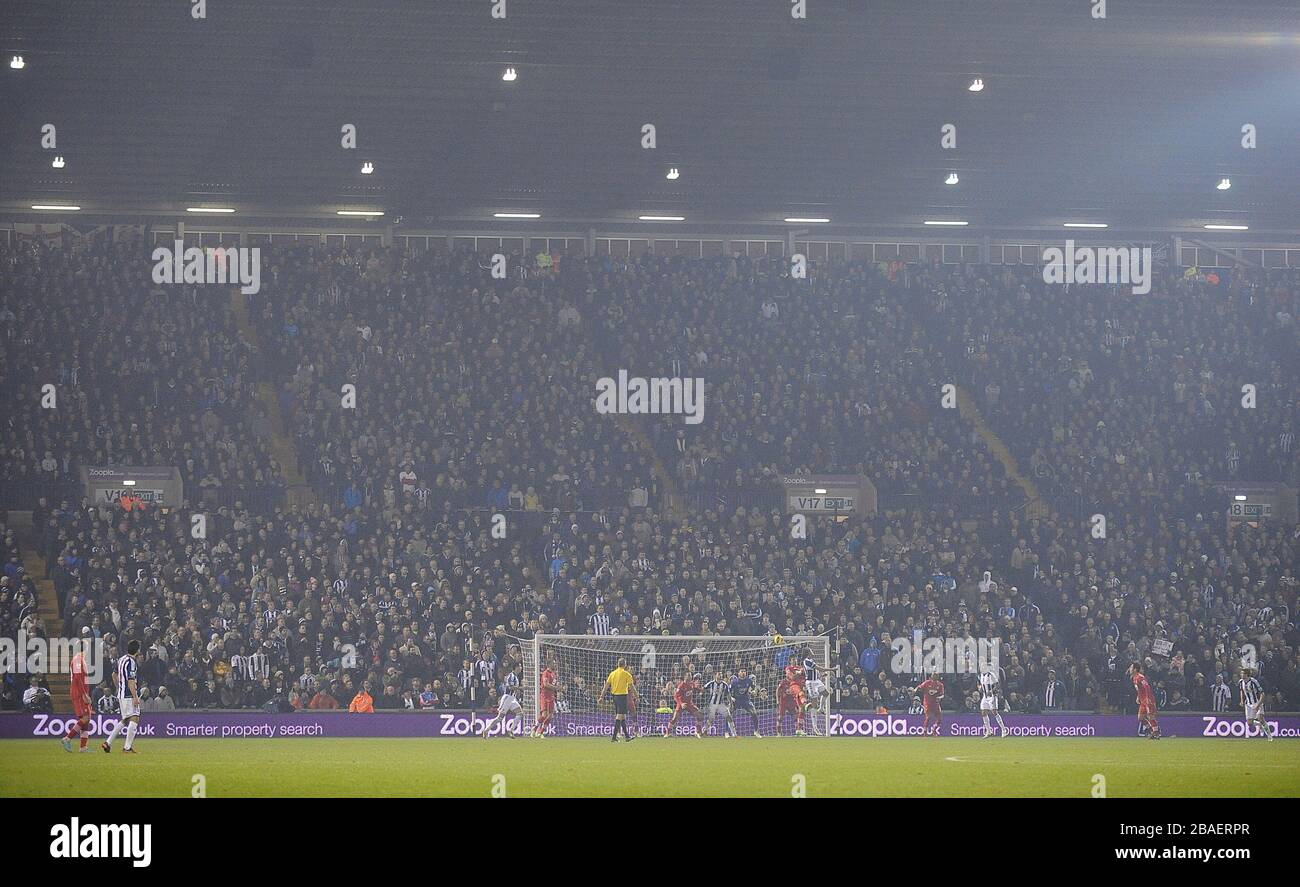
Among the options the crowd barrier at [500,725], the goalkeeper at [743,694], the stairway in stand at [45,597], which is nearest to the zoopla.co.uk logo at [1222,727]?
the crowd barrier at [500,725]

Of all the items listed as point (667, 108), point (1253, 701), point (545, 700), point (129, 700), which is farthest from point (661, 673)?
point (667, 108)

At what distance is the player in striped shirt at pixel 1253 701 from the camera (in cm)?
2914

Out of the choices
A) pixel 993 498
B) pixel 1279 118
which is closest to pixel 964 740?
pixel 993 498

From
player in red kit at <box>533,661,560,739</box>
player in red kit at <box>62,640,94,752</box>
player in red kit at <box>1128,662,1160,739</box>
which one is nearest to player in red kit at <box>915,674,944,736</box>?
player in red kit at <box>1128,662,1160,739</box>

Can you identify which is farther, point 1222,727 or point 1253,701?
point 1222,727

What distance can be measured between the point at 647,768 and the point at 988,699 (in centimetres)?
996

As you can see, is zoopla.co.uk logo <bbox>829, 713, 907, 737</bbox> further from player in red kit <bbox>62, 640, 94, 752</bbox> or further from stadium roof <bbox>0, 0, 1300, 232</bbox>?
player in red kit <bbox>62, 640, 94, 752</bbox>

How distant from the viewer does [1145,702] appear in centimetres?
2845

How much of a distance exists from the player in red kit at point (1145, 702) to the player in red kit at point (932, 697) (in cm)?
342

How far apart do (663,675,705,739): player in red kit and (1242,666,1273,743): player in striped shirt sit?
10.1m

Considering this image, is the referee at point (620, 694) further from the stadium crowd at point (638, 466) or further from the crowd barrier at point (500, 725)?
the stadium crowd at point (638, 466)

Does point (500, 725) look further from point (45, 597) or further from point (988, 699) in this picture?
point (45, 597)
